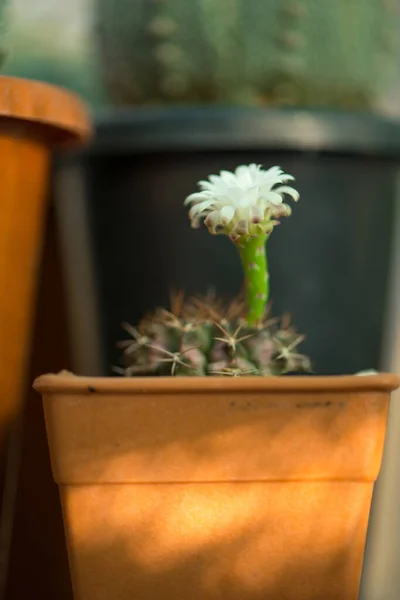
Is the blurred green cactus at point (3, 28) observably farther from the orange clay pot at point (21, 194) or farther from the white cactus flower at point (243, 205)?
the white cactus flower at point (243, 205)

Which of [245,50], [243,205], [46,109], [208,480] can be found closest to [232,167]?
[245,50]

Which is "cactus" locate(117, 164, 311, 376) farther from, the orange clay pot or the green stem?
the orange clay pot

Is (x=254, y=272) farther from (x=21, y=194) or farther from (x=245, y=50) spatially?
(x=245, y=50)

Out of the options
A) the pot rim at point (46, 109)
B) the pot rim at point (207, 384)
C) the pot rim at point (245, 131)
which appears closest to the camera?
the pot rim at point (207, 384)

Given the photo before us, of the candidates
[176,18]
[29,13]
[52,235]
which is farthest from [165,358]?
[29,13]

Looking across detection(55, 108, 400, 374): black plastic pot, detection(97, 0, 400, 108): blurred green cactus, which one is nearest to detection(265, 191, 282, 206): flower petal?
detection(55, 108, 400, 374): black plastic pot

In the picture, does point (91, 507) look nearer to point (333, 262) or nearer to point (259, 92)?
point (333, 262)

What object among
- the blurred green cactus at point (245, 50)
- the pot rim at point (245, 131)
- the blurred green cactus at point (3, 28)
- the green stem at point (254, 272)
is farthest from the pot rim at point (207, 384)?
the blurred green cactus at point (245, 50)
